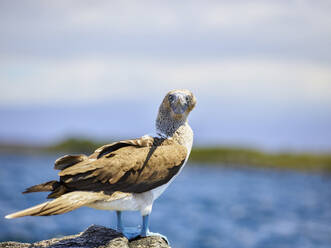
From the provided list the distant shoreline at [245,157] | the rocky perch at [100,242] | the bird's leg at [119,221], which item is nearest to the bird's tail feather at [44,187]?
the rocky perch at [100,242]

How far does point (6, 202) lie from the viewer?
36344mm

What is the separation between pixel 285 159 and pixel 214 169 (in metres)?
12.6

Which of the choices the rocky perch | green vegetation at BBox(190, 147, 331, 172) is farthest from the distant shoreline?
the rocky perch

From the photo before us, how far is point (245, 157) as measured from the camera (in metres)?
70.2

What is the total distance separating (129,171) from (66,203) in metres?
1.31

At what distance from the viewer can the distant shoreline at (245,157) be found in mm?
66750

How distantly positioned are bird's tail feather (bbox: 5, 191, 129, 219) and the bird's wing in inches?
4.4

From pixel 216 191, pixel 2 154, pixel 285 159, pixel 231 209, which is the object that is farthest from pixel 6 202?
pixel 2 154

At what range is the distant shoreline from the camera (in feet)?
219

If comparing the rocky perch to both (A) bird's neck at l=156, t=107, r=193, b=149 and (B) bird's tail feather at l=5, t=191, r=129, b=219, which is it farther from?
(A) bird's neck at l=156, t=107, r=193, b=149

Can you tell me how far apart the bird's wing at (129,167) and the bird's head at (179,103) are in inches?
23.0

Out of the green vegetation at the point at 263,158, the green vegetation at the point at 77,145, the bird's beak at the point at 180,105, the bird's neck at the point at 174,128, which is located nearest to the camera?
the bird's beak at the point at 180,105

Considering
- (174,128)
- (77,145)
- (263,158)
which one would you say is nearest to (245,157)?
(263,158)

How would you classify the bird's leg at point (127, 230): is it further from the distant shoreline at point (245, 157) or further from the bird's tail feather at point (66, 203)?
the distant shoreline at point (245, 157)
